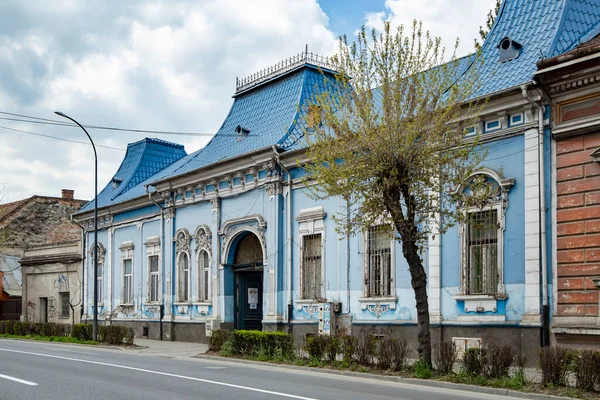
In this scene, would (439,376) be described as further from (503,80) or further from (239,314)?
(239,314)

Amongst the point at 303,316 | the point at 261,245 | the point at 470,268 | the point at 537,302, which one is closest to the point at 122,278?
the point at 261,245

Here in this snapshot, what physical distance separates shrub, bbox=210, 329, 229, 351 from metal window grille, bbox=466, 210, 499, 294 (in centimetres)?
705

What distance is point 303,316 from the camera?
22891 millimetres

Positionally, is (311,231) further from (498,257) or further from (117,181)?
(117,181)

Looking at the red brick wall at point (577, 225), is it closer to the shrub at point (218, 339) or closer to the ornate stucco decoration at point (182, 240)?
the shrub at point (218, 339)

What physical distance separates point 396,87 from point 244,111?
14759mm

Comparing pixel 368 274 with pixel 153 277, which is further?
→ pixel 153 277

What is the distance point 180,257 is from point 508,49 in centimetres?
1595

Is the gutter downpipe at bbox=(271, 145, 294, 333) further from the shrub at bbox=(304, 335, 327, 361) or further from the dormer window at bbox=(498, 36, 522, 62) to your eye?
the dormer window at bbox=(498, 36, 522, 62)

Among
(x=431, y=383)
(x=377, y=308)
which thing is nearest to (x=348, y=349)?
(x=431, y=383)

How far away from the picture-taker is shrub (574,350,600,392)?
11711 mm

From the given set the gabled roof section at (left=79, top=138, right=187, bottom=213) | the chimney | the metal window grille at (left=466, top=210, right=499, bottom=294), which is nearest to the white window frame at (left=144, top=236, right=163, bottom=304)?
the gabled roof section at (left=79, top=138, right=187, bottom=213)

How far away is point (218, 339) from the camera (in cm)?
2112

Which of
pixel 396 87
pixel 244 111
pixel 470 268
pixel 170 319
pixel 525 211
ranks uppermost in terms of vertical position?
pixel 244 111
